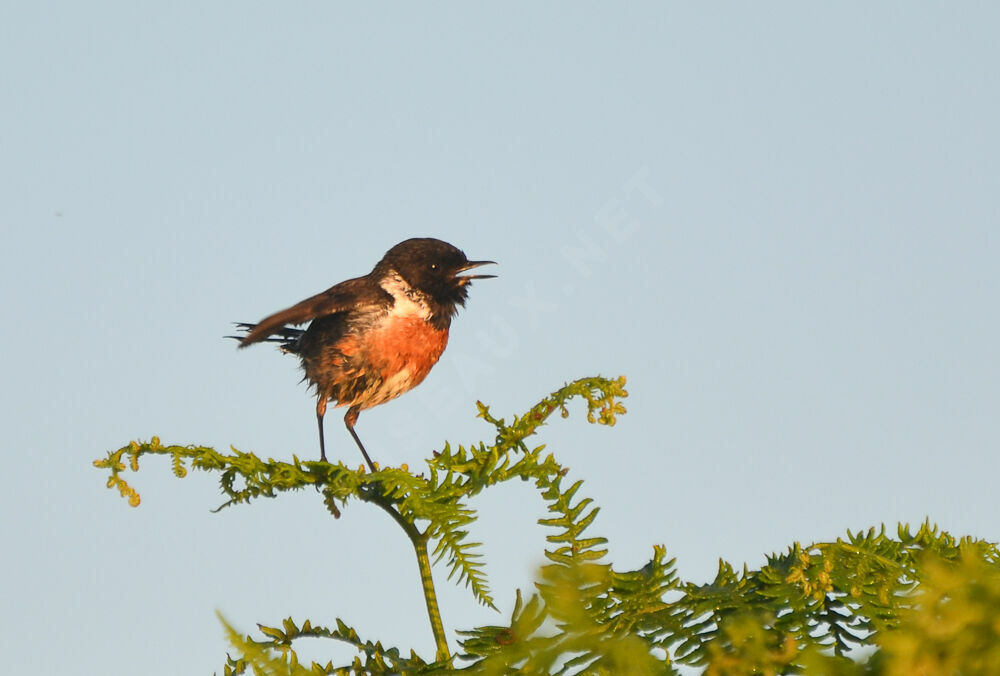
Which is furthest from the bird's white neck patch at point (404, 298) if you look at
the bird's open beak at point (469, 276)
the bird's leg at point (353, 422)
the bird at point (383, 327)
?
the bird's leg at point (353, 422)

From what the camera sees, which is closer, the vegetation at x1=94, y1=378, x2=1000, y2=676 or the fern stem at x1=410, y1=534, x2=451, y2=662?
the vegetation at x1=94, y1=378, x2=1000, y2=676

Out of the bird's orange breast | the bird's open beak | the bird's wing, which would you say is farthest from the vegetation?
the bird's open beak

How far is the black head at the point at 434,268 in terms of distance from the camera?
317 inches

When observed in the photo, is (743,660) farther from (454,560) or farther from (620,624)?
(454,560)

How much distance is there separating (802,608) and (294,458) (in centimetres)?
174

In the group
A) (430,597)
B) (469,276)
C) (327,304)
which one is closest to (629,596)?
(430,597)

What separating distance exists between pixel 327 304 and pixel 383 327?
1.54 ft

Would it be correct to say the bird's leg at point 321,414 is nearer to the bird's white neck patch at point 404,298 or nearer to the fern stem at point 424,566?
the bird's white neck patch at point 404,298

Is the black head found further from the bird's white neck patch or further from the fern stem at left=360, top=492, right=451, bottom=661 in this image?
the fern stem at left=360, top=492, right=451, bottom=661

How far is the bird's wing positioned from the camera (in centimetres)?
658

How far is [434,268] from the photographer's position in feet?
26.6

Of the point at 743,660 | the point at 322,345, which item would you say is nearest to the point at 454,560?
the point at 743,660

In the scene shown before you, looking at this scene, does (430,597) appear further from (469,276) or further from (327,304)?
(469,276)

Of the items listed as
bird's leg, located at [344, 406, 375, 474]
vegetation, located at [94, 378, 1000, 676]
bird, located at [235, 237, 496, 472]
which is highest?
bird, located at [235, 237, 496, 472]
